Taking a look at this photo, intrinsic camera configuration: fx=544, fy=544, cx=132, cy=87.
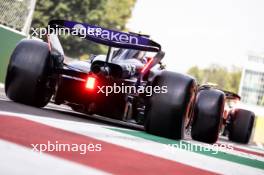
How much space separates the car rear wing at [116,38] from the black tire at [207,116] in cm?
171

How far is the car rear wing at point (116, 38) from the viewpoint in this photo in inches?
265

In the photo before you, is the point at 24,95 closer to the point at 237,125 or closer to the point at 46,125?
the point at 46,125

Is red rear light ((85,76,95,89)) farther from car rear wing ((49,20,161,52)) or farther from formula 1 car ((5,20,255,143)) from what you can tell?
car rear wing ((49,20,161,52))

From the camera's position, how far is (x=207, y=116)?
8.18 metres

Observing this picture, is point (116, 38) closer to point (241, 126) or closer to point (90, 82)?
point (90, 82)

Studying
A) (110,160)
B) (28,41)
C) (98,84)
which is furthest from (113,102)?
(110,160)

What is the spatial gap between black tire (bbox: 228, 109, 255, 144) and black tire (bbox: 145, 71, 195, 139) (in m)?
7.87

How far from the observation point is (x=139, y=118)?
7.34 meters

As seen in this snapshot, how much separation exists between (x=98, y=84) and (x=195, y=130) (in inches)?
81.1

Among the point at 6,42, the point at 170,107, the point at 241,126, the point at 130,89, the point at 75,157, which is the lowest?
the point at 241,126

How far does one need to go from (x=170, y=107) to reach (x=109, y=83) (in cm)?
88

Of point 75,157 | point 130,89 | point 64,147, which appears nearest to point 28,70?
point 130,89

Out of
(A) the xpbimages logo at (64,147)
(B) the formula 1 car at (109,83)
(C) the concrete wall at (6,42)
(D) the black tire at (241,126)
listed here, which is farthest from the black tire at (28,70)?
(D) the black tire at (241,126)

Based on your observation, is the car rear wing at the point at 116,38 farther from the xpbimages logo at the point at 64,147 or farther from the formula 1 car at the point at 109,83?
the xpbimages logo at the point at 64,147
